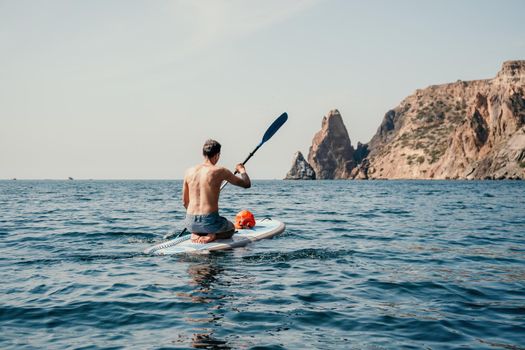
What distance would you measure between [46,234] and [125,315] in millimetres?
9433

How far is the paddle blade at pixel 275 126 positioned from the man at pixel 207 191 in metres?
4.05

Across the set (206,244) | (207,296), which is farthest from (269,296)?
(206,244)

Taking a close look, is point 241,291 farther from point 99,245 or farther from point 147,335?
point 99,245

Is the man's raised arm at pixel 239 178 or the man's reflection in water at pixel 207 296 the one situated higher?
the man's raised arm at pixel 239 178

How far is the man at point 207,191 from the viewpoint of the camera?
29.3 ft

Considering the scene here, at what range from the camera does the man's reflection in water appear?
461 centimetres

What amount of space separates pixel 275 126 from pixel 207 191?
5.45 metres

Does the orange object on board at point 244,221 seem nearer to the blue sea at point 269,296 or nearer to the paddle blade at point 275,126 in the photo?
the blue sea at point 269,296

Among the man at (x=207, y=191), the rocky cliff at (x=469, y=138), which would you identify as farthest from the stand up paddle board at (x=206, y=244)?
the rocky cliff at (x=469, y=138)

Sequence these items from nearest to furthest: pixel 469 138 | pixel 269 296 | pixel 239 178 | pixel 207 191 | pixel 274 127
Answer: pixel 269 296, pixel 207 191, pixel 239 178, pixel 274 127, pixel 469 138

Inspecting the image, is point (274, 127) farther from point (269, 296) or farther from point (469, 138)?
point (469, 138)

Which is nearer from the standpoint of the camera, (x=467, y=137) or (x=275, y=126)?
(x=275, y=126)

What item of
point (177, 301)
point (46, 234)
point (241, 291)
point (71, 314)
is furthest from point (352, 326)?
point (46, 234)

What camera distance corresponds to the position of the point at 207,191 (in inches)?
357
